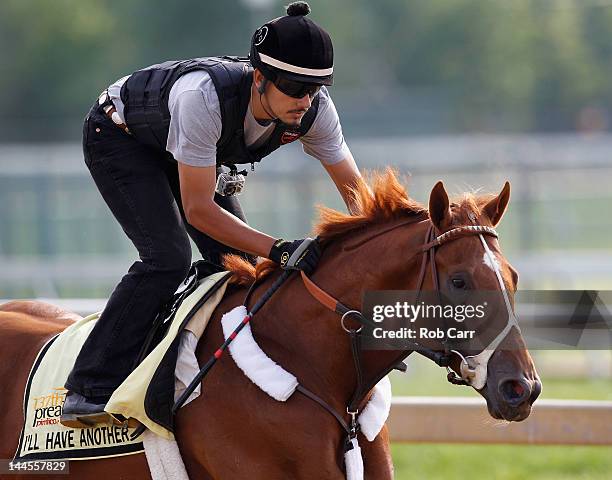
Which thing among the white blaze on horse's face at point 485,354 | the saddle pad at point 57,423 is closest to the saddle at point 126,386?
the saddle pad at point 57,423

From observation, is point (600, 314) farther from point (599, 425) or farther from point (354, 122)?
point (354, 122)

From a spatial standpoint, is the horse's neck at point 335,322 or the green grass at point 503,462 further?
the green grass at point 503,462

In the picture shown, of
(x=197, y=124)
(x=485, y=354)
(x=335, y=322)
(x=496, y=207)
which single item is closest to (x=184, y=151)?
(x=197, y=124)

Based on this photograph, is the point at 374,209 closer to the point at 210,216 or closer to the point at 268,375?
the point at 210,216

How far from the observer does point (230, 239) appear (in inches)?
175

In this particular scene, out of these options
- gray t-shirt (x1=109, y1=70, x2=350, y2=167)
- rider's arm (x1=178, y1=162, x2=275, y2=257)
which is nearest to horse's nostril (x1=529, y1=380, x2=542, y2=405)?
rider's arm (x1=178, y1=162, x2=275, y2=257)

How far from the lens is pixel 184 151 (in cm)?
442

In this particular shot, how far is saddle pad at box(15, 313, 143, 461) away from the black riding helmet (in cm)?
129

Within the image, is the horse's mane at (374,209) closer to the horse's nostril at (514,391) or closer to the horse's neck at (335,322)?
the horse's neck at (335,322)

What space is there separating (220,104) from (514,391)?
1.53 metres

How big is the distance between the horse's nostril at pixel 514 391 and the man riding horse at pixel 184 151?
2.98ft

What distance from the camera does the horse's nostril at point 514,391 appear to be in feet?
12.8

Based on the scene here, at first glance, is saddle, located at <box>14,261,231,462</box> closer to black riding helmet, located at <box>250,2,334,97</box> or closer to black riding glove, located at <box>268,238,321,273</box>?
black riding glove, located at <box>268,238,321,273</box>

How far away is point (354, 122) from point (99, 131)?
97.4 ft
